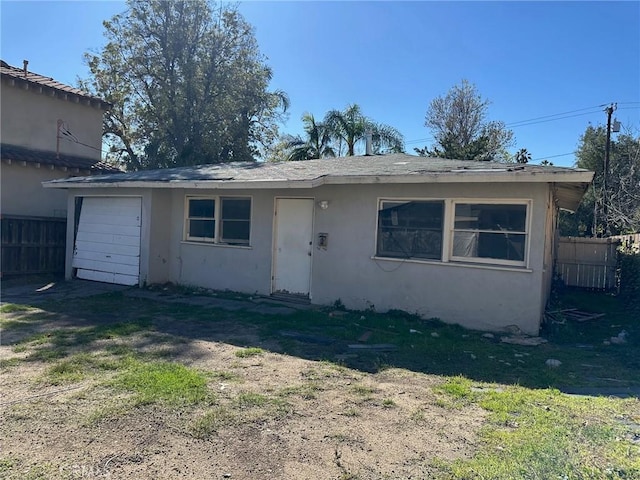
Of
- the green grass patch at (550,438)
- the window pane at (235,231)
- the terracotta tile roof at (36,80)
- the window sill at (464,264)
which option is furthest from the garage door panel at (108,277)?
the green grass patch at (550,438)

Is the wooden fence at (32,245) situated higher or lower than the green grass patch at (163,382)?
higher

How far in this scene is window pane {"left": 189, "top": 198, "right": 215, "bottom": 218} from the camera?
36.4ft

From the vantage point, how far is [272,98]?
24.8m

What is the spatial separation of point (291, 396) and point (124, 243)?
846 cm

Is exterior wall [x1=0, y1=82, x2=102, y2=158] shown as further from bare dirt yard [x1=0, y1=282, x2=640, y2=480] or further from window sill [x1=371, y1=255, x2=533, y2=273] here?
window sill [x1=371, y1=255, x2=533, y2=273]

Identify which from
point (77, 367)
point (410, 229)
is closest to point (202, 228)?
point (410, 229)

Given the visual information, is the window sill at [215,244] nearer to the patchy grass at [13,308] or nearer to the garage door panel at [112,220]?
the garage door panel at [112,220]

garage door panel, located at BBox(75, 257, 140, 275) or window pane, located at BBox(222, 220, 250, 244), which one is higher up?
window pane, located at BBox(222, 220, 250, 244)

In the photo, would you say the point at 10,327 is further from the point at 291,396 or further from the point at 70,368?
the point at 291,396

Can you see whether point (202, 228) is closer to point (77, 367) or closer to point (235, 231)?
point (235, 231)

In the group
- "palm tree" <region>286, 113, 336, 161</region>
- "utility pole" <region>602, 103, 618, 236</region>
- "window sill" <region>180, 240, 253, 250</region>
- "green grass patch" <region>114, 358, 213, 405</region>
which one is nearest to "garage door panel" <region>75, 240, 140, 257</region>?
"window sill" <region>180, 240, 253, 250</region>

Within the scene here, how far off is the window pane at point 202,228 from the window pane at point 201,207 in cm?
15

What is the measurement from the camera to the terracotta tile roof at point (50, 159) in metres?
13.9

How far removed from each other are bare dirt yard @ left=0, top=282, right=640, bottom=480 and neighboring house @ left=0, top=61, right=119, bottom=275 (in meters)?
5.75
